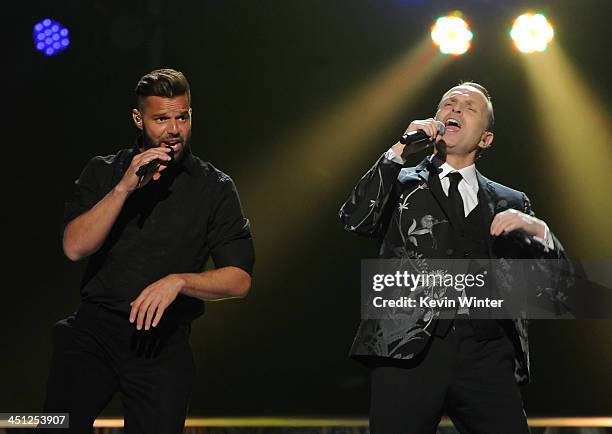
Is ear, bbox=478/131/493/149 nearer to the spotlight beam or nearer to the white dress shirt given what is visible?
the white dress shirt

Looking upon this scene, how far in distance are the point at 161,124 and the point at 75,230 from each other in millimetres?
485

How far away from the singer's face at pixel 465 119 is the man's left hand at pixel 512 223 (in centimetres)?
39

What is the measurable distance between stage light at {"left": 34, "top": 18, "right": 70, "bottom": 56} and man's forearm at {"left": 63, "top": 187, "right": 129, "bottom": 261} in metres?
2.95

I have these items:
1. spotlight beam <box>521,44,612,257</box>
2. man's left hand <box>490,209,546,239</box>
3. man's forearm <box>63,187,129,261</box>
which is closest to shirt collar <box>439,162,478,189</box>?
man's left hand <box>490,209,546,239</box>

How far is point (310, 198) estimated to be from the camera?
18.3 feet

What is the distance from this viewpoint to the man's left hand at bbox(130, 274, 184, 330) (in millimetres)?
2547

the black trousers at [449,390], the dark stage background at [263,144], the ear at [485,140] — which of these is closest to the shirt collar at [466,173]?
the ear at [485,140]

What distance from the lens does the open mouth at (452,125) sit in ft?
10.6

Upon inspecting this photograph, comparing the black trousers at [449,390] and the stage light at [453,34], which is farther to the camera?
the stage light at [453,34]

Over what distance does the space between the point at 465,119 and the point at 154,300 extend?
141 cm

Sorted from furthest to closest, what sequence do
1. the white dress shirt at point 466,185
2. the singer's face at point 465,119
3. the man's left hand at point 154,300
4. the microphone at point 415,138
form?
1. the singer's face at point 465,119
2. the white dress shirt at point 466,185
3. the microphone at point 415,138
4. the man's left hand at point 154,300

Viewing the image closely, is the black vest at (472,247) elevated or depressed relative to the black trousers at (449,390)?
elevated

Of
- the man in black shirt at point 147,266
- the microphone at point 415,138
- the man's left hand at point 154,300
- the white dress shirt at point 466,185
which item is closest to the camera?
the man's left hand at point 154,300

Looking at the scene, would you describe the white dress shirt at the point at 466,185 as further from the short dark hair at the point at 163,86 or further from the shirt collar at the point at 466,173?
the short dark hair at the point at 163,86
